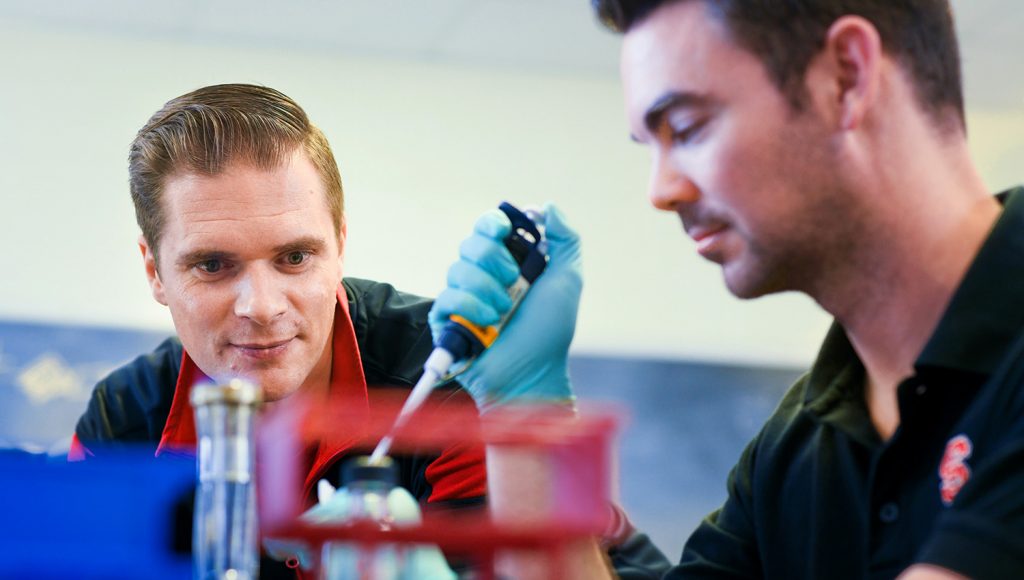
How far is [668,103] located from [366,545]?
1.96 ft

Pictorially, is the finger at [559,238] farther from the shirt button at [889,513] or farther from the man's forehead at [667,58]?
the shirt button at [889,513]

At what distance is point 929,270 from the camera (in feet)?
3.40

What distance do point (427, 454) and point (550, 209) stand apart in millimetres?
499

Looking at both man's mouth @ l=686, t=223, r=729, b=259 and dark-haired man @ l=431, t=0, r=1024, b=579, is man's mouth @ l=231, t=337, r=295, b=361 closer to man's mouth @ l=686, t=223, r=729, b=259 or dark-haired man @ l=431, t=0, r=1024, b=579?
dark-haired man @ l=431, t=0, r=1024, b=579

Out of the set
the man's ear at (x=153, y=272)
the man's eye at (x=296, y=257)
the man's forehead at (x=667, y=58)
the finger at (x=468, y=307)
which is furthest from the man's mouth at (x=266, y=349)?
the man's forehead at (x=667, y=58)

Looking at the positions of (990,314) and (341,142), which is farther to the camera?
(341,142)

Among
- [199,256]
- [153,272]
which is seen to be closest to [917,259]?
[199,256]

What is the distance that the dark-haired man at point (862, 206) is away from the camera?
1.00 metres

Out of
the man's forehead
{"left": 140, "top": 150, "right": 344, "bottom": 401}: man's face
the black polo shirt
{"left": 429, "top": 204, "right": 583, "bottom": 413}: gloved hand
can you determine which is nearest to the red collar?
{"left": 140, "top": 150, "right": 344, "bottom": 401}: man's face

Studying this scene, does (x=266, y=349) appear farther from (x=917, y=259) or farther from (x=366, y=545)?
(x=366, y=545)

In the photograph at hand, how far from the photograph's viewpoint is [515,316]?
1.21 m

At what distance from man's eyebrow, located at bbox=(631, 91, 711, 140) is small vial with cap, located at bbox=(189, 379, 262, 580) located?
54 cm

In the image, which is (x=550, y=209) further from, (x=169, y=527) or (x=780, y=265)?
(x=169, y=527)

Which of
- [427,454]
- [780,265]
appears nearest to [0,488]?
[780,265]
